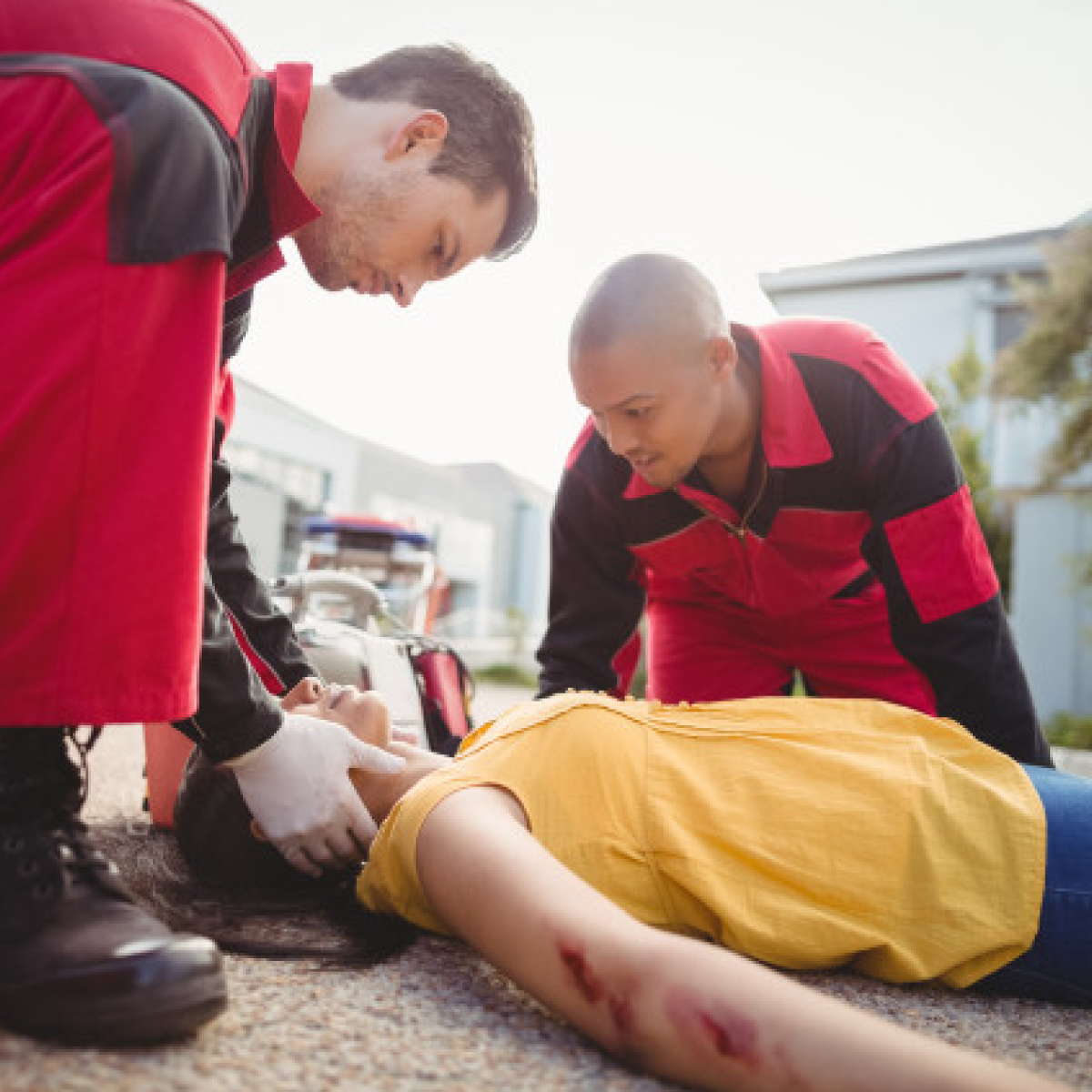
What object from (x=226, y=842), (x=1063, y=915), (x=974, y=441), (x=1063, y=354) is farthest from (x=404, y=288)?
(x=974, y=441)

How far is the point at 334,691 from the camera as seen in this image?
1756 millimetres

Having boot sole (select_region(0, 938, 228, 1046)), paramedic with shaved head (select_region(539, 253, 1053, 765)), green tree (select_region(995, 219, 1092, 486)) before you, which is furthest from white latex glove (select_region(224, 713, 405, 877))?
green tree (select_region(995, 219, 1092, 486))

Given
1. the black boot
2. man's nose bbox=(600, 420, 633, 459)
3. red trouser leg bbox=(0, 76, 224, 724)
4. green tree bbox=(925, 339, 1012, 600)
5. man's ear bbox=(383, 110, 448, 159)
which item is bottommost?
the black boot

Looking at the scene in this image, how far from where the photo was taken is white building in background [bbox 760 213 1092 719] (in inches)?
407

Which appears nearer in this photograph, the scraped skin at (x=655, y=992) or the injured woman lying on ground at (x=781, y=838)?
the scraped skin at (x=655, y=992)

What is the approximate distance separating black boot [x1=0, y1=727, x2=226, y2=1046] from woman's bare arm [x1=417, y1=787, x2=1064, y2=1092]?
307 millimetres

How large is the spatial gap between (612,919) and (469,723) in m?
1.97

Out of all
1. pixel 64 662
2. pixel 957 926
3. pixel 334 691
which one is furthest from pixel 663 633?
pixel 64 662

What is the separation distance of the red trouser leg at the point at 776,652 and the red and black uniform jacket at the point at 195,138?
A: 164 centimetres

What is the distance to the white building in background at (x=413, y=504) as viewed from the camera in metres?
14.7

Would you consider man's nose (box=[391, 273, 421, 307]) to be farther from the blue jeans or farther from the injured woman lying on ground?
the blue jeans

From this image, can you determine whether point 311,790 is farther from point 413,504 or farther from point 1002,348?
point 413,504

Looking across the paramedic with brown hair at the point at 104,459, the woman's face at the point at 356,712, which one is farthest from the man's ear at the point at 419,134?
the woman's face at the point at 356,712

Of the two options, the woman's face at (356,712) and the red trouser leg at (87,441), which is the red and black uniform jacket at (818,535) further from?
the red trouser leg at (87,441)
